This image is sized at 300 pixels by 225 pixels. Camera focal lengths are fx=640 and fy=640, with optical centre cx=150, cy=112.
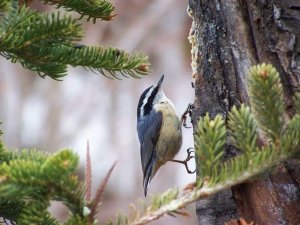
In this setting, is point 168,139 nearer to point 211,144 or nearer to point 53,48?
point 53,48

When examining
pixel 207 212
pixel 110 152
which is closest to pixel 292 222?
pixel 207 212

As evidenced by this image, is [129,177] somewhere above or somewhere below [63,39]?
above

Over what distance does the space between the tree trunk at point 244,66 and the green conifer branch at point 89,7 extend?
1.63 ft

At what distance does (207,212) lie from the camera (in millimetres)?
2168

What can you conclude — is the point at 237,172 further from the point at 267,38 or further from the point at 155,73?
the point at 155,73

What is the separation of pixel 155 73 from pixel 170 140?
4775 mm

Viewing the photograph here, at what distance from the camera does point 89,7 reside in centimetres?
163

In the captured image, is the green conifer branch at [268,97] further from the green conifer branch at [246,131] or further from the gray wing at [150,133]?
the gray wing at [150,133]

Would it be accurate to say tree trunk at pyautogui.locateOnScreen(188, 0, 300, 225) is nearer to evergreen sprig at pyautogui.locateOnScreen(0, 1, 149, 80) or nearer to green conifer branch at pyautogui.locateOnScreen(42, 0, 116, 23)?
evergreen sprig at pyautogui.locateOnScreen(0, 1, 149, 80)

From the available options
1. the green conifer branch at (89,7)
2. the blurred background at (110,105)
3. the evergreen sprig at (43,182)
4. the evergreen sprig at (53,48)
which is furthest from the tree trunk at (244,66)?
the blurred background at (110,105)

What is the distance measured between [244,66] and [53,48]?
666 millimetres

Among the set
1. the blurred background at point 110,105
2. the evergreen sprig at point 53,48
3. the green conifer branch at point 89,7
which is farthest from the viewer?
the blurred background at point 110,105

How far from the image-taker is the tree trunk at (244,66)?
5.84ft

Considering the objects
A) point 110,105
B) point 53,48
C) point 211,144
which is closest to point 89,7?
point 53,48
